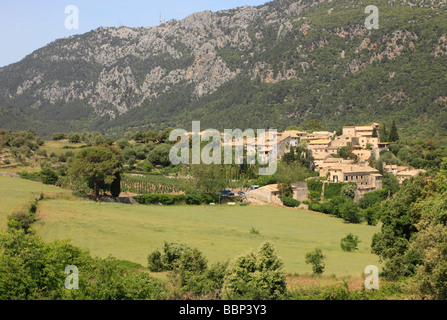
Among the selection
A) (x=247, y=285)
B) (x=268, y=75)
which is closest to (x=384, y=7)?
(x=268, y=75)

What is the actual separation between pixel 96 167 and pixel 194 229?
19.3 metres

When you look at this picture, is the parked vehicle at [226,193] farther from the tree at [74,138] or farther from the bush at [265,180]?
the tree at [74,138]

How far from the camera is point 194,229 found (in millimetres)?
39688

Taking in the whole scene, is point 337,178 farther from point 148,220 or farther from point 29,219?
point 29,219

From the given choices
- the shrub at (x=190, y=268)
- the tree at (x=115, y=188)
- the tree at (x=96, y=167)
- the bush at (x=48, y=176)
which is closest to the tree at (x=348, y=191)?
the tree at (x=115, y=188)

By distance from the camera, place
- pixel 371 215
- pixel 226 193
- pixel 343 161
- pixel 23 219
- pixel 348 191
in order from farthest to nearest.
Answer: pixel 343 161, pixel 226 193, pixel 348 191, pixel 371 215, pixel 23 219

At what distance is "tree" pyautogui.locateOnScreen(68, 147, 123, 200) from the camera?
53094 mm

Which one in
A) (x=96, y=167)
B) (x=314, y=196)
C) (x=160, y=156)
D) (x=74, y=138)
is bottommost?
(x=314, y=196)

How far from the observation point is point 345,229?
45594 millimetres

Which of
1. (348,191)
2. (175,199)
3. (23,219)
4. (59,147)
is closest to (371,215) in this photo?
(348,191)

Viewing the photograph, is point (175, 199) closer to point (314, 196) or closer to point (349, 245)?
point (314, 196)

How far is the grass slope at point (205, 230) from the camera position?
1217 inches

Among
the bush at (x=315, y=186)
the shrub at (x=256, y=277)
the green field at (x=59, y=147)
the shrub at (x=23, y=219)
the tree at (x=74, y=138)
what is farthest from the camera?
the tree at (x=74, y=138)

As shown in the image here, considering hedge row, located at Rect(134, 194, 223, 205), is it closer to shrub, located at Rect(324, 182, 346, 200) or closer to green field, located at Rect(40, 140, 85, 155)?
shrub, located at Rect(324, 182, 346, 200)
